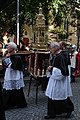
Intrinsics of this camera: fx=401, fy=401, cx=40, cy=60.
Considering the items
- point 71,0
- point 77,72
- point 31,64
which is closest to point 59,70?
point 31,64

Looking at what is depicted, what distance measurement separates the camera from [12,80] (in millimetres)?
10008

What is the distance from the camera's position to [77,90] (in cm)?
1398

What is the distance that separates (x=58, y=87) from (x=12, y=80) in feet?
5.54

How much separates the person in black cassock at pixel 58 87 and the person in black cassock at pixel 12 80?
4.61ft

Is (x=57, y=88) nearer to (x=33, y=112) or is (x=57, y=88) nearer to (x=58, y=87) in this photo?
(x=58, y=87)

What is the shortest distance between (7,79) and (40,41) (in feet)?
23.6

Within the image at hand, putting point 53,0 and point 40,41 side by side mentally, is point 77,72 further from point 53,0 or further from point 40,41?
point 53,0

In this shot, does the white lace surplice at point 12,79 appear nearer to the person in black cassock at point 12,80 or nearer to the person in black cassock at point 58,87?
the person in black cassock at point 12,80

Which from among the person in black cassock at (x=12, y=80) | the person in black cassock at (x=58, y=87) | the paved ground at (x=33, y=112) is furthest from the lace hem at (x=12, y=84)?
the person in black cassock at (x=58, y=87)

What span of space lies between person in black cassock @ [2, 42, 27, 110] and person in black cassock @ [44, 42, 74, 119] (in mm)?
1404

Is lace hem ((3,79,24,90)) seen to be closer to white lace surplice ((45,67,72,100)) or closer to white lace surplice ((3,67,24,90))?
white lace surplice ((3,67,24,90))

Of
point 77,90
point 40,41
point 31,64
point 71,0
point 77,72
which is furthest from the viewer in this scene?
point 71,0

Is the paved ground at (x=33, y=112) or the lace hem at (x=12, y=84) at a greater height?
the lace hem at (x=12, y=84)

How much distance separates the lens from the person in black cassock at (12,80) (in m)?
9.89
